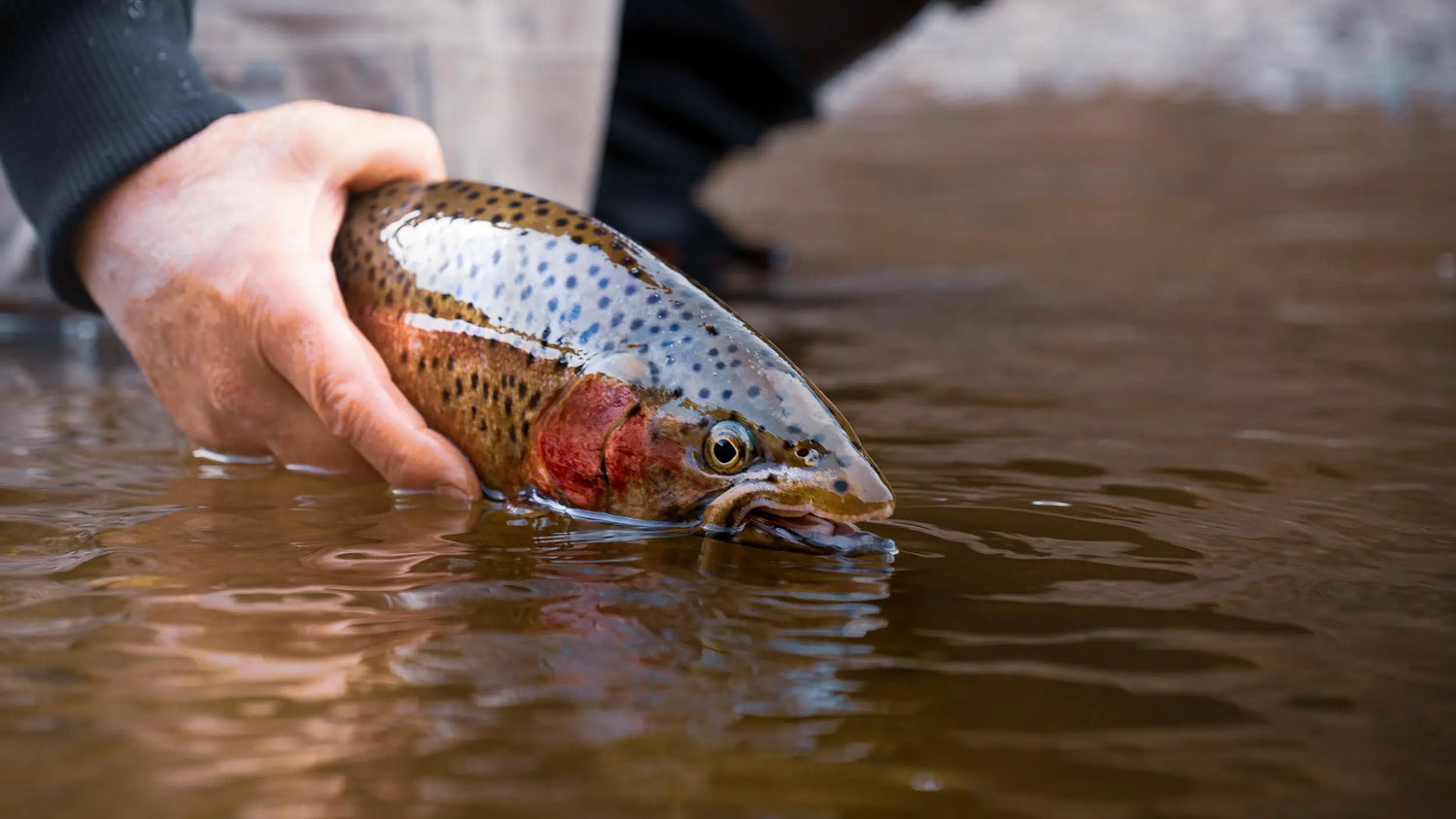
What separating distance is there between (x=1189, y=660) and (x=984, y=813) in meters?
0.44

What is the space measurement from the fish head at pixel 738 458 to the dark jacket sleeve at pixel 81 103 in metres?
0.88

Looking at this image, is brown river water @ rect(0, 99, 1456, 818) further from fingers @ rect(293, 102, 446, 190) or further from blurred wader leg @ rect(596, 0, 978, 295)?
blurred wader leg @ rect(596, 0, 978, 295)

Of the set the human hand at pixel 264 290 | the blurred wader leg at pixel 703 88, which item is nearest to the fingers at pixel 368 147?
the human hand at pixel 264 290

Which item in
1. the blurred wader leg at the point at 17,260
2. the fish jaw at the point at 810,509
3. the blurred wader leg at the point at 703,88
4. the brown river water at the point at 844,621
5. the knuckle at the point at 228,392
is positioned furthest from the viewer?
the blurred wader leg at the point at 703,88

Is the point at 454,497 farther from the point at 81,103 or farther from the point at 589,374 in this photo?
the point at 81,103

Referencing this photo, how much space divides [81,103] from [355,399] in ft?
2.49

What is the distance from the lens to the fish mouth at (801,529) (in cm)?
192

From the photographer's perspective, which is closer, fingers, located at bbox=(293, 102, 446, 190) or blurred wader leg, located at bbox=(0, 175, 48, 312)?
fingers, located at bbox=(293, 102, 446, 190)

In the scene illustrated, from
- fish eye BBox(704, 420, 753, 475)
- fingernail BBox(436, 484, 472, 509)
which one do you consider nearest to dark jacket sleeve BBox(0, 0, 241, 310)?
fingernail BBox(436, 484, 472, 509)

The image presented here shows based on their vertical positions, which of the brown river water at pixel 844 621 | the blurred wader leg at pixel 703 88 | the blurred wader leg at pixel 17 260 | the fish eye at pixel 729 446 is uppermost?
the blurred wader leg at pixel 703 88

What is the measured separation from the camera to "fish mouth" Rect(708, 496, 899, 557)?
1.92 meters

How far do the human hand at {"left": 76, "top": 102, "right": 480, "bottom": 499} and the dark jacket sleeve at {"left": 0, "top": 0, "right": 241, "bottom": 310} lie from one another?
0.05m

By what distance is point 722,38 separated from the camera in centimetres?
523

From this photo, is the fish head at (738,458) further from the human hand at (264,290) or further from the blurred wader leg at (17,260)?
the blurred wader leg at (17,260)
